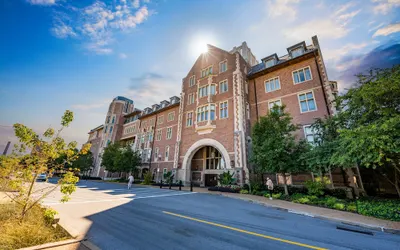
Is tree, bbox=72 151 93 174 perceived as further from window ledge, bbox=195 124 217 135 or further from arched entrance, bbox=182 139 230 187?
window ledge, bbox=195 124 217 135

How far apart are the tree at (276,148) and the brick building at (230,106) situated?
13.5ft

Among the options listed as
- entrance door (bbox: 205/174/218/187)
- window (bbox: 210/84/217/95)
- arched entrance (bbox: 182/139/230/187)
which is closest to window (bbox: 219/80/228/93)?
window (bbox: 210/84/217/95)

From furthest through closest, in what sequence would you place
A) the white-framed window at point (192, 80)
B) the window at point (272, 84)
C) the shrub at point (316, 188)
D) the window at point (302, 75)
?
1. the white-framed window at point (192, 80)
2. the window at point (272, 84)
3. the window at point (302, 75)
4. the shrub at point (316, 188)

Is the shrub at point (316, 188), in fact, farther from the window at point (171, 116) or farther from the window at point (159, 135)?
the window at point (159, 135)

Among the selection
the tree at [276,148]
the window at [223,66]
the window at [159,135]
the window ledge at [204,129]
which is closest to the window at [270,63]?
the window at [223,66]

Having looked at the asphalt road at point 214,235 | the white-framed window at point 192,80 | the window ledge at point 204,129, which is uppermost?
the white-framed window at point 192,80

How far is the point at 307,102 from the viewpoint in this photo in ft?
60.5

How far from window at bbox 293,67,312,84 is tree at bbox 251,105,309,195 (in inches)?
277

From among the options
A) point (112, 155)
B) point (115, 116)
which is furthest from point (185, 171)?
point (115, 116)

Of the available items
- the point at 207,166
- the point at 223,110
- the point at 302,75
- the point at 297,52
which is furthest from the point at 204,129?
the point at 297,52

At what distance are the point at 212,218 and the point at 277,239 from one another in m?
2.85

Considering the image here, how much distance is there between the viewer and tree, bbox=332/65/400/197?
7.84 m

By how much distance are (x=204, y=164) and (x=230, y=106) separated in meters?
10.2

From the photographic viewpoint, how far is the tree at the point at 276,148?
13578mm
